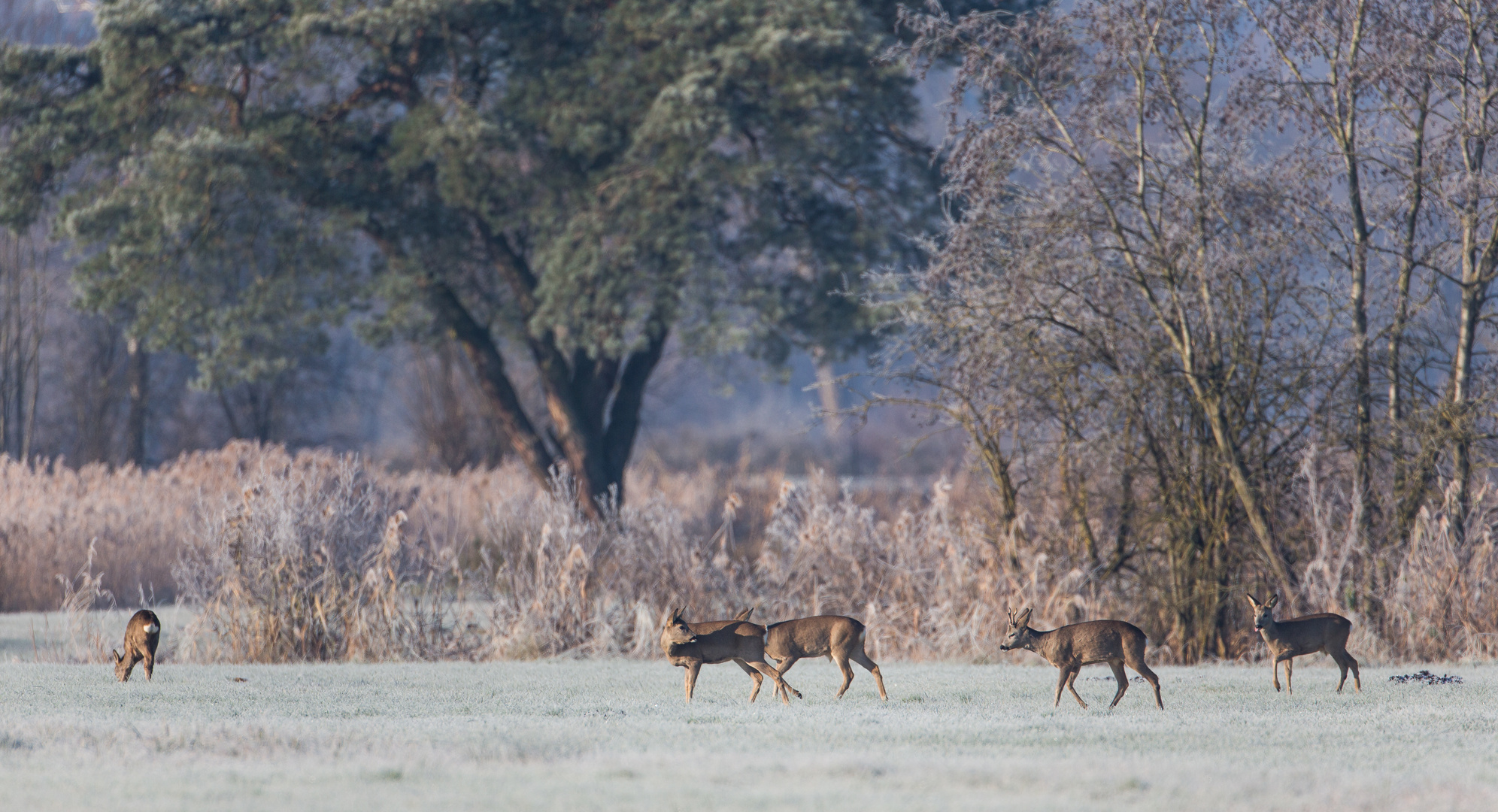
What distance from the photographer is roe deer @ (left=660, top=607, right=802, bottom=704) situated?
645 cm

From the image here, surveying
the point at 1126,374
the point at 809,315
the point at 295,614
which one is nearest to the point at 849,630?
the point at 1126,374

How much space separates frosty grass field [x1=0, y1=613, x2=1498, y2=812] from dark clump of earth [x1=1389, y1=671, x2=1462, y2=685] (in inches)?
4.6

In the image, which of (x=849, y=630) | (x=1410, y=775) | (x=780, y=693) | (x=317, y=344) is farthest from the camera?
(x=317, y=344)

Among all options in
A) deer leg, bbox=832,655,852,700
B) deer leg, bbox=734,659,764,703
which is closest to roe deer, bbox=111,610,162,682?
deer leg, bbox=734,659,764,703

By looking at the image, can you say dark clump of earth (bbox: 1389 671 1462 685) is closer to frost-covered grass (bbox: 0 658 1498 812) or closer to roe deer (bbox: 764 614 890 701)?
frost-covered grass (bbox: 0 658 1498 812)

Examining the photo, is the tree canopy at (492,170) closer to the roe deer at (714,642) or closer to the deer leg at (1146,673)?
the roe deer at (714,642)

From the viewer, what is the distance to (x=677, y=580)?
36.2 ft

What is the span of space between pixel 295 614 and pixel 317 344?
10308 mm

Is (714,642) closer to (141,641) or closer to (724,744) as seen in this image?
(724,744)

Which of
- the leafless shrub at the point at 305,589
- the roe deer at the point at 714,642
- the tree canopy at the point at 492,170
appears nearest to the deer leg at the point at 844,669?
the roe deer at the point at 714,642

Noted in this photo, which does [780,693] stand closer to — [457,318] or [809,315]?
[809,315]

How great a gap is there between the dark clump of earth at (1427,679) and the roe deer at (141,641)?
669 centimetres

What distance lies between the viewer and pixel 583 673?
29.1 ft

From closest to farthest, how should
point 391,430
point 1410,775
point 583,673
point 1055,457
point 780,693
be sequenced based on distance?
point 1410,775 → point 780,693 → point 583,673 → point 1055,457 → point 391,430
